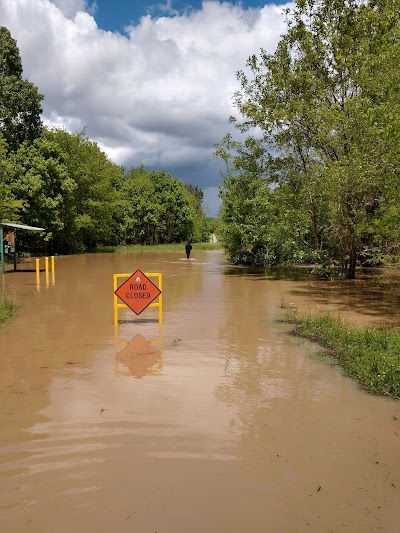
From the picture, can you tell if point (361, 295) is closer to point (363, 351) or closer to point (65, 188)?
point (363, 351)

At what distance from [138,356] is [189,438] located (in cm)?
367

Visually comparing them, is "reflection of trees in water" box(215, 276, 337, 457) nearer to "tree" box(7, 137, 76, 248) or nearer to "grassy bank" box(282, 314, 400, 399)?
"grassy bank" box(282, 314, 400, 399)

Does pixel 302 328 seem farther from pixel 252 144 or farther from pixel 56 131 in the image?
pixel 56 131

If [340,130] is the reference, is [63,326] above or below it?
below

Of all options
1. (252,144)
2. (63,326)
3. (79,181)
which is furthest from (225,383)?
(79,181)

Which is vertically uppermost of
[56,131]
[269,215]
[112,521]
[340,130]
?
[56,131]

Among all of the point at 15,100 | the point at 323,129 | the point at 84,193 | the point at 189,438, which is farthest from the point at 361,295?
the point at 84,193

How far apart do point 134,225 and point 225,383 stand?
65.2 m

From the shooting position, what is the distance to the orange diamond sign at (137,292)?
10977 millimetres

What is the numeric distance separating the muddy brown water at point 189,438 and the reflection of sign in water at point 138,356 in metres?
0.06

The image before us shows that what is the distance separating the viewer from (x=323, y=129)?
18.8m

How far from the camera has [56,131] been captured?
49.5 metres

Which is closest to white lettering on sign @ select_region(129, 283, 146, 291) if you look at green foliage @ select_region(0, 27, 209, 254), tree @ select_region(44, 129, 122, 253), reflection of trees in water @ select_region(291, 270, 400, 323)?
reflection of trees in water @ select_region(291, 270, 400, 323)

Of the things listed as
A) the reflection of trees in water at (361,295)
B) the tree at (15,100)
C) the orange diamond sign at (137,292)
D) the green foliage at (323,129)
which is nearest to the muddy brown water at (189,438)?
the orange diamond sign at (137,292)
